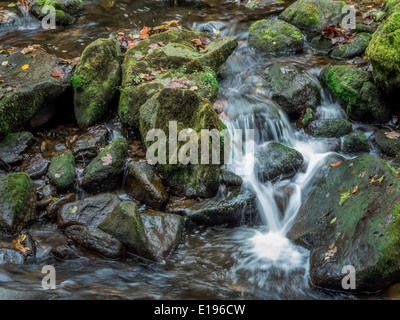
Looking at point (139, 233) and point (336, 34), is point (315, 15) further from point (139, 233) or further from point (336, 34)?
point (139, 233)

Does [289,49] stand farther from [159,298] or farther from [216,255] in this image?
[159,298]

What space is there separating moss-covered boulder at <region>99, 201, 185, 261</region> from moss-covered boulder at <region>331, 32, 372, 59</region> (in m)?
6.82

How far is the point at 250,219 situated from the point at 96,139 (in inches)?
131

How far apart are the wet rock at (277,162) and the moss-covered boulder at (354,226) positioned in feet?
→ 2.52

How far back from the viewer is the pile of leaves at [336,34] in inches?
366

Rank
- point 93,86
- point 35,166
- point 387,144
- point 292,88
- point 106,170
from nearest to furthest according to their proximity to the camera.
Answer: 1. point 106,170
2. point 35,166
3. point 387,144
4. point 93,86
5. point 292,88

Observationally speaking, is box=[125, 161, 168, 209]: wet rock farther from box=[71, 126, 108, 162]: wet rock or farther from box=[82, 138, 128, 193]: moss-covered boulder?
box=[71, 126, 108, 162]: wet rock

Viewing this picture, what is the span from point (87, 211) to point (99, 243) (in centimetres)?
67

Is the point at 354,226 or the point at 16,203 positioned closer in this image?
the point at 354,226

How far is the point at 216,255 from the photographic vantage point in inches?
201

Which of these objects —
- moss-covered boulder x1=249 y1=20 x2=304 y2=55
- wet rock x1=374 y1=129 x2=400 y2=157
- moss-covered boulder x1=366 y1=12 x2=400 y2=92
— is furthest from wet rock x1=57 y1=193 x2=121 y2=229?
moss-covered boulder x1=249 y1=20 x2=304 y2=55

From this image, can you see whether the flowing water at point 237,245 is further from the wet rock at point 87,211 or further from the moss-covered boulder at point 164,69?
the moss-covered boulder at point 164,69

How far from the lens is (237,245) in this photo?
5312mm

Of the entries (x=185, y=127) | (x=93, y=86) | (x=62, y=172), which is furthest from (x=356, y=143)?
(x=62, y=172)
